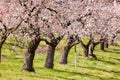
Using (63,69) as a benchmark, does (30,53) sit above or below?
above

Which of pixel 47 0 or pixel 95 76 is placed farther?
pixel 95 76

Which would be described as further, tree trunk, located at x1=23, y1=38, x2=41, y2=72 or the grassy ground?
tree trunk, located at x1=23, y1=38, x2=41, y2=72

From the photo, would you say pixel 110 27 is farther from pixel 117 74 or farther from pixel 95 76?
pixel 95 76

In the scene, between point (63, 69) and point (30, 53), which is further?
point (63, 69)

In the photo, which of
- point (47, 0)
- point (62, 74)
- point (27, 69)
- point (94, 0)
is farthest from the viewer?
point (94, 0)

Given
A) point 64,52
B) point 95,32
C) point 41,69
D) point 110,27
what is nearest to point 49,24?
point 41,69

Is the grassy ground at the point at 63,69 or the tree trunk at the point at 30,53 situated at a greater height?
the tree trunk at the point at 30,53

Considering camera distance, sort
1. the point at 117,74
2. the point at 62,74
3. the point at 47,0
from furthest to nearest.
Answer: the point at 117,74 < the point at 62,74 < the point at 47,0

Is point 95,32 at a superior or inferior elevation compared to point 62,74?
superior

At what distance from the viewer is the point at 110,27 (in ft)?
182

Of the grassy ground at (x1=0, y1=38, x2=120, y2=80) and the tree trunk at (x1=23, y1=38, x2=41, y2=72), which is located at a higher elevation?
the tree trunk at (x1=23, y1=38, x2=41, y2=72)

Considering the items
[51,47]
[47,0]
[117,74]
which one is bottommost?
[117,74]

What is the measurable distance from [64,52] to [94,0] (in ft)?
26.2

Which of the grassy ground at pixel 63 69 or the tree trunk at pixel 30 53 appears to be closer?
the grassy ground at pixel 63 69
